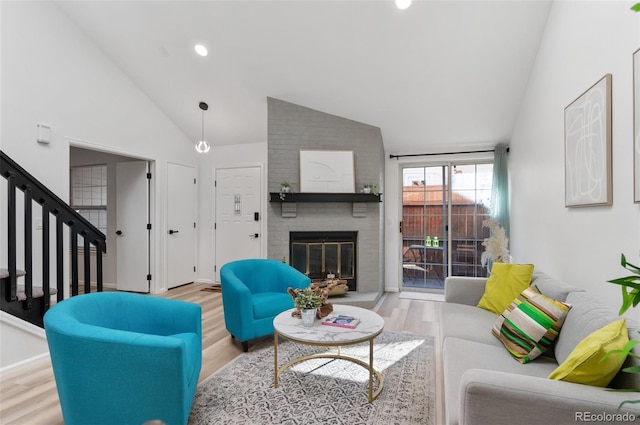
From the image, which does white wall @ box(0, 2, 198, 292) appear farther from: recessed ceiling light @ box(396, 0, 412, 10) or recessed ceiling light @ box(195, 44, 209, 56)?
recessed ceiling light @ box(396, 0, 412, 10)

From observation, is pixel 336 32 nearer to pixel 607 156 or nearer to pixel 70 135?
pixel 607 156

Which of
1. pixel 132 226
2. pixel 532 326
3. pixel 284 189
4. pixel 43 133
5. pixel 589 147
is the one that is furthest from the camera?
pixel 132 226

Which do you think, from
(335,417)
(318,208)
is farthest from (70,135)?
(335,417)

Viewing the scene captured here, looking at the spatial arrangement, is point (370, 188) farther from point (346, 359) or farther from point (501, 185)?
point (346, 359)

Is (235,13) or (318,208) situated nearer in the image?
(235,13)

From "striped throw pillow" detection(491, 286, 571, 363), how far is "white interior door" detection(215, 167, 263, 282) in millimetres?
3944

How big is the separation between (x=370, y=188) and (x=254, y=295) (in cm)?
213

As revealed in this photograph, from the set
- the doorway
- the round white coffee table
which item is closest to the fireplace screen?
the round white coffee table

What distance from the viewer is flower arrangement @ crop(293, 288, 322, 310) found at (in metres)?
2.27

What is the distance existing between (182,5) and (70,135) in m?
1.94

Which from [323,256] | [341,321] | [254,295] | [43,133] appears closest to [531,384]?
[341,321]

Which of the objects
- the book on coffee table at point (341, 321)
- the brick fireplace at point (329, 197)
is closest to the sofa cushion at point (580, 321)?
the book on coffee table at point (341, 321)

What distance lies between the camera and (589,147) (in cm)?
211

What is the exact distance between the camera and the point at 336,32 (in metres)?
3.24
